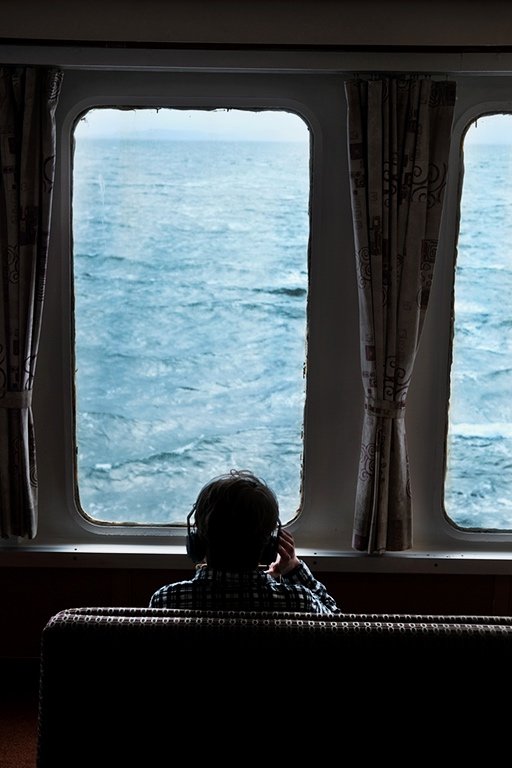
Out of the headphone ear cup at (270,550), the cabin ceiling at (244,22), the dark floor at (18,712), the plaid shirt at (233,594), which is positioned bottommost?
the dark floor at (18,712)

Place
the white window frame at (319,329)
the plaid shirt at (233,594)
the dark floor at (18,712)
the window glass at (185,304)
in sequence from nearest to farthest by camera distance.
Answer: the plaid shirt at (233,594) → the dark floor at (18,712) → the white window frame at (319,329) → the window glass at (185,304)

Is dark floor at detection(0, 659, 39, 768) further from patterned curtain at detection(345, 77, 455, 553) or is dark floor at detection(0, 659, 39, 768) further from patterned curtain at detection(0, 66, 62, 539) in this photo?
patterned curtain at detection(345, 77, 455, 553)

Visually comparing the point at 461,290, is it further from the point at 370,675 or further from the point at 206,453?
the point at 370,675

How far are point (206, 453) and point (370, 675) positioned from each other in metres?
1.45

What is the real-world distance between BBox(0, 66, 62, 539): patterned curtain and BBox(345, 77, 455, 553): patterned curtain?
96 centimetres

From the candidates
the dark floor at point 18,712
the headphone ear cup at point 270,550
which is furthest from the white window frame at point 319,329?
the headphone ear cup at point 270,550

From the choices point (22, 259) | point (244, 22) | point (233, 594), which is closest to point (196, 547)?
point (233, 594)

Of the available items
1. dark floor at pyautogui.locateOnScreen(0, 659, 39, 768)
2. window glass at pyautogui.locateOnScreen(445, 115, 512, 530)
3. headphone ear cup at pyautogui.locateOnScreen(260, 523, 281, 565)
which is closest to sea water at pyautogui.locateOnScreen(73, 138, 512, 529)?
window glass at pyautogui.locateOnScreen(445, 115, 512, 530)

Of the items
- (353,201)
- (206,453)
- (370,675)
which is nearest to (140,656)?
(370,675)

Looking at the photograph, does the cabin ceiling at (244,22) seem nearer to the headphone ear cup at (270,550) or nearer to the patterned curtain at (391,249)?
the patterned curtain at (391,249)

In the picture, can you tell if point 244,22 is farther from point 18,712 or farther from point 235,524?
point 18,712

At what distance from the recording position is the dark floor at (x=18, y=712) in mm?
2371

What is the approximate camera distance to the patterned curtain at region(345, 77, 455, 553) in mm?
2453

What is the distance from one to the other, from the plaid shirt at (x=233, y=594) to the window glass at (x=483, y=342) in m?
1.31
